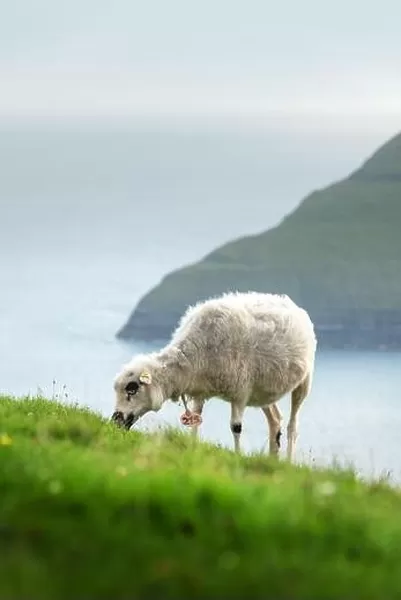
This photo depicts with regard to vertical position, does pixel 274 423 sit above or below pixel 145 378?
below

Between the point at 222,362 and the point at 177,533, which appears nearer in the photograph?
the point at 177,533

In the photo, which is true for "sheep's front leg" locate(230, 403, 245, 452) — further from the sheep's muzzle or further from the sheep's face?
the sheep's muzzle

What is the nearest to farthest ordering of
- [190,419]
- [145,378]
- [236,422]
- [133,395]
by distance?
1. [145,378]
2. [133,395]
3. [190,419]
4. [236,422]

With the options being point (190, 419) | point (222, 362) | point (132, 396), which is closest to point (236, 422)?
point (190, 419)

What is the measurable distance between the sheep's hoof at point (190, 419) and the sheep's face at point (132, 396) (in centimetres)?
41

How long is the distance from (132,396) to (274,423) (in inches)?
142

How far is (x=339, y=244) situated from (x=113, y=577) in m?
120

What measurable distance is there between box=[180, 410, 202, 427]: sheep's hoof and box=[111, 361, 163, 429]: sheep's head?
1.32 ft

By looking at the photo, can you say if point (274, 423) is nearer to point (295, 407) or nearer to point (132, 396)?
point (295, 407)

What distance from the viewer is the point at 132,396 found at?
18562 millimetres

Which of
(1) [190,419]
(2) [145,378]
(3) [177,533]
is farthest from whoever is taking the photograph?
(1) [190,419]

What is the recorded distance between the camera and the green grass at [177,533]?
6371 millimetres

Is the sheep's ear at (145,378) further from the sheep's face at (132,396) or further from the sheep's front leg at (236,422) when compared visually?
the sheep's front leg at (236,422)

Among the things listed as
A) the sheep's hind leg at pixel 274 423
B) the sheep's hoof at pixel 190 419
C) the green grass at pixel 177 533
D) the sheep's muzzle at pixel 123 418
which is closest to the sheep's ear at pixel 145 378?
the sheep's muzzle at pixel 123 418
